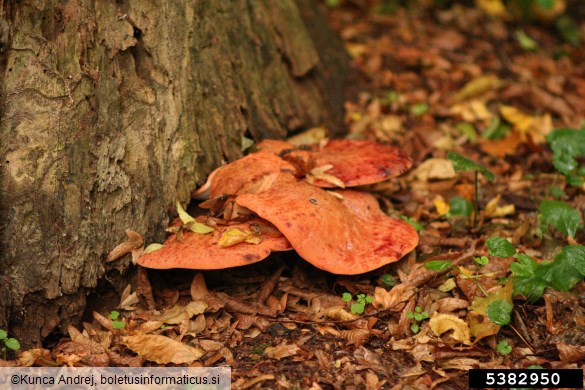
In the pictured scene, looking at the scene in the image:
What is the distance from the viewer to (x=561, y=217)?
190 inches

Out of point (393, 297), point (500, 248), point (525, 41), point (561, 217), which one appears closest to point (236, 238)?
point (393, 297)

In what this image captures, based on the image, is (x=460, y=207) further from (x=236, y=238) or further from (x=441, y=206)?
(x=236, y=238)

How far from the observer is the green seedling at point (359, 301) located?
4.47 metres

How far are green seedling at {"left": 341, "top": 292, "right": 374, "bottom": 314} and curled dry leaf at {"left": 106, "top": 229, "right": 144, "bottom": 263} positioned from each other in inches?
61.0

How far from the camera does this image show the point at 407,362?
13.4ft

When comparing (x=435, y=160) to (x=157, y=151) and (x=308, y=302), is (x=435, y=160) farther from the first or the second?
(x=157, y=151)

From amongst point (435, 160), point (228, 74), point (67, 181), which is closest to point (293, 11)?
point (228, 74)

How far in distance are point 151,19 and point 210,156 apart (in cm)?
119

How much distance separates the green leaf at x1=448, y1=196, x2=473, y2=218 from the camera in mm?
5414

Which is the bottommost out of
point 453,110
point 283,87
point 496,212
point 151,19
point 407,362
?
point 407,362

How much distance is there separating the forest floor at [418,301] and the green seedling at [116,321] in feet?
0.04

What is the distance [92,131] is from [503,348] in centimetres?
314

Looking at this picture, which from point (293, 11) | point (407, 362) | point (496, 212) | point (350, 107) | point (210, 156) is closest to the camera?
point (407, 362)

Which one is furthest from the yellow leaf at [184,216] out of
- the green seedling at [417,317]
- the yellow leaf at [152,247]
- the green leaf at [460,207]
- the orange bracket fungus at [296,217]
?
the green leaf at [460,207]
